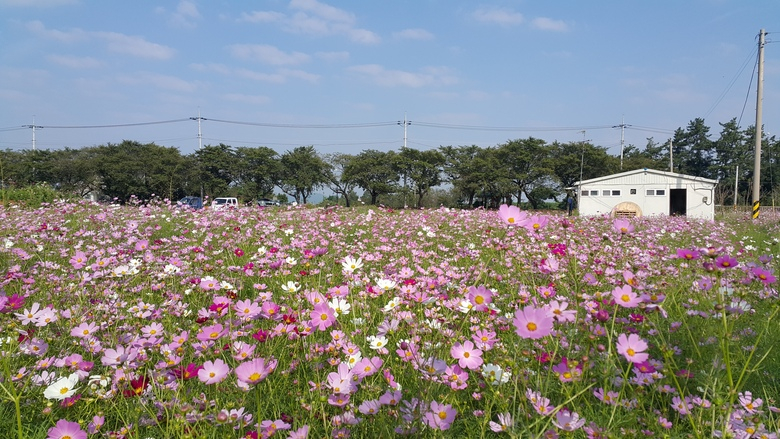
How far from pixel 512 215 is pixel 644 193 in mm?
21243

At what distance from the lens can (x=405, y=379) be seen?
1.43 m

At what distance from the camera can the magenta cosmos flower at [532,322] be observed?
2.79ft

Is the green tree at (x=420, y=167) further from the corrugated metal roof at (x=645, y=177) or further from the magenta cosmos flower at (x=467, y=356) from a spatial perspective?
the magenta cosmos flower at (x=467, y=356)

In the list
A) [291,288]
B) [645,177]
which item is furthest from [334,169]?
[291,288]

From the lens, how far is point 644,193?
758 inches

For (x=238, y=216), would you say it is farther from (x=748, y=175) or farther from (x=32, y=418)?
(x=748, y=175)

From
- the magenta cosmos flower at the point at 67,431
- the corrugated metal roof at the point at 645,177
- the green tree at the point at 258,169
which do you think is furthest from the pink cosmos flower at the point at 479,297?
the green tree at the point at 258,169

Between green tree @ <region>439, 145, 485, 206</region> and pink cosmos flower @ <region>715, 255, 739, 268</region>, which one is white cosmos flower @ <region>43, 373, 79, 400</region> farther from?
green tree @ <region>439, 145, 485, 206</region>

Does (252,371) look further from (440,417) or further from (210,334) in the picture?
(440,417)

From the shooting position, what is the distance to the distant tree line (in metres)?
33.9

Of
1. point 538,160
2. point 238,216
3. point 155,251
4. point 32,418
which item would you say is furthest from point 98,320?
point 538,160

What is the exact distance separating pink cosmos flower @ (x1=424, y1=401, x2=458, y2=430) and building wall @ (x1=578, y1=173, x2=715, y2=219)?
752 inches

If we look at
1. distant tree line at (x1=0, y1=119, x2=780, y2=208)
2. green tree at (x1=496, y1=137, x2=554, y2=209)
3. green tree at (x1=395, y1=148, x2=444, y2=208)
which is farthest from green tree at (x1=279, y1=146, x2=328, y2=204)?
green tree at (x1=496, y1=137, x2=554, y2=209)

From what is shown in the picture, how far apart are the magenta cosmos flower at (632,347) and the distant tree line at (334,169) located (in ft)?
110
